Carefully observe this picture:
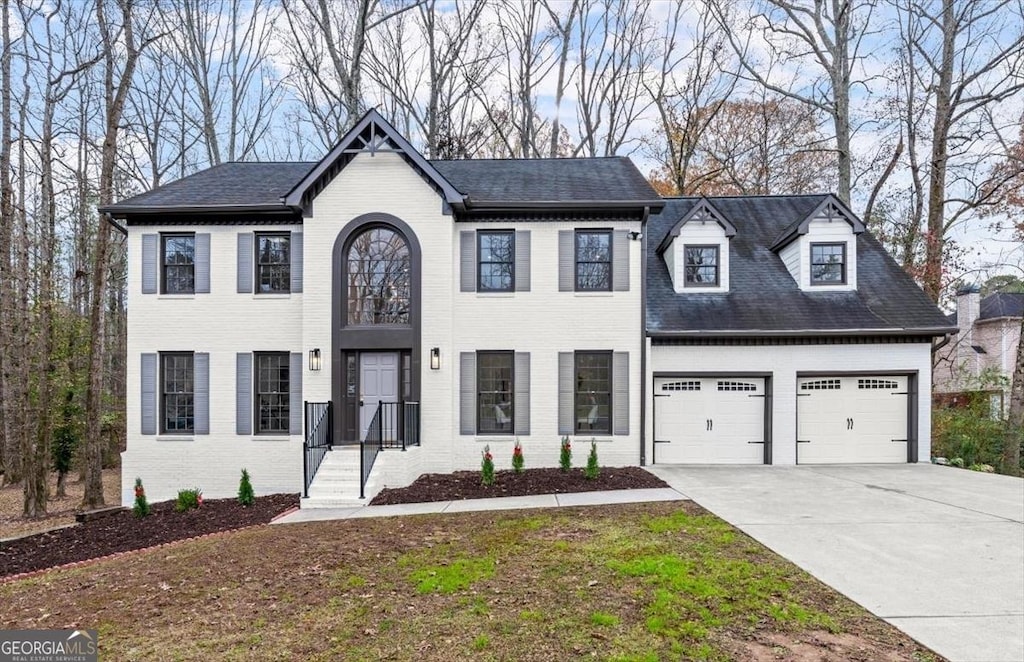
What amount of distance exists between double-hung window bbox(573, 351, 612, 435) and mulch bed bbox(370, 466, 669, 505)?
1.08 metres

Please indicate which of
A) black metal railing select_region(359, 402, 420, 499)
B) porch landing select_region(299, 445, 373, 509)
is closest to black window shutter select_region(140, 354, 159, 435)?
porch landing select_region(299, 445, 373, 509)

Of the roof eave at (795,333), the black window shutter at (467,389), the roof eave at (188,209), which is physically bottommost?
the black window shutter at (467,389)

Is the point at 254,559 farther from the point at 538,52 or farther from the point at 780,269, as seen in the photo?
the point at 538,52

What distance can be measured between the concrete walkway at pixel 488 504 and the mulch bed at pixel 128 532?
0.98 meters

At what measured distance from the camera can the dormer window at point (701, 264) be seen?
42.2 feet

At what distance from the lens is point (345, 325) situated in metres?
11.1

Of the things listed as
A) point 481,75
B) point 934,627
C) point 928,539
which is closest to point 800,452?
point 928,539

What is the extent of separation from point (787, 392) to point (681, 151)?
1316 centimetres

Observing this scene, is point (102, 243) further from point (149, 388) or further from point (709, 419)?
point (709, 419)

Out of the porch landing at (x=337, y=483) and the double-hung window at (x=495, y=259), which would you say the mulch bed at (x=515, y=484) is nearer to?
the porch landing at (x=337, y=483)

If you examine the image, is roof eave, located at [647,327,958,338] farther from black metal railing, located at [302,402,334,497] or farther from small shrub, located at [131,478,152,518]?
small shrub, located at [131,478,152,518]

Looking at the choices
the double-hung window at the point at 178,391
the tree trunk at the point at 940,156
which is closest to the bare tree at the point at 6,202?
the double-hung window at the point at 178,391

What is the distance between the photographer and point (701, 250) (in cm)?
1292

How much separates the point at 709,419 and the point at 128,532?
463 inches
